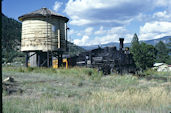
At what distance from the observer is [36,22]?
2153 cm

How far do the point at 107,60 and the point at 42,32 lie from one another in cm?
725

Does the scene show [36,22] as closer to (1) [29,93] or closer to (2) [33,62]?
(2) [33,62]

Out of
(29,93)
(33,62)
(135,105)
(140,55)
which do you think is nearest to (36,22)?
(33,62)

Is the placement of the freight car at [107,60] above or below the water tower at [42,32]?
below

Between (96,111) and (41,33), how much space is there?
16937mm

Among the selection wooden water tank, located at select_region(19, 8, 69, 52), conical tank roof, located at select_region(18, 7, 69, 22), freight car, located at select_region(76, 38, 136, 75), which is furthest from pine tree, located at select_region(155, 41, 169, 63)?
wooden water tank, located at select_region(19, 8, 69, 52)

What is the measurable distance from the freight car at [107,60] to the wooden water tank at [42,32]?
359 centimetres

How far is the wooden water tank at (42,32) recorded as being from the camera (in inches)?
838

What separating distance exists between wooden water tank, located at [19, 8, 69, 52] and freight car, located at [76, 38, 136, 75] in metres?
3.59

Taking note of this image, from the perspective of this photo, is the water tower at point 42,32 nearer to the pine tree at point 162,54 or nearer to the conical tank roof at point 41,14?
the conical tank roof at point 41,14

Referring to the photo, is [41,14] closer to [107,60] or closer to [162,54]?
[107,60]

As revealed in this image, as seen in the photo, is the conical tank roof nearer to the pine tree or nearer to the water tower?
the water tower

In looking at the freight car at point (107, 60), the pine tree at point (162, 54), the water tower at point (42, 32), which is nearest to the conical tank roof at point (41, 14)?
the water tower at point (42, 32)

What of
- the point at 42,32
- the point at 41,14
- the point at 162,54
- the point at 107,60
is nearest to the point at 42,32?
the point at 42,32
